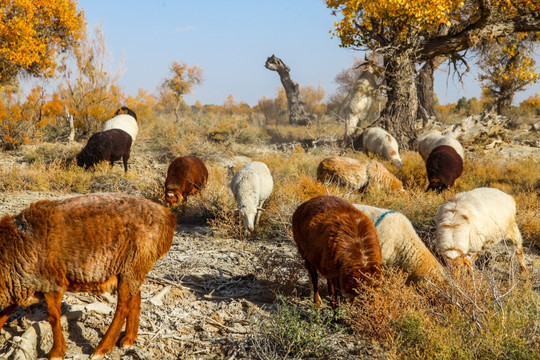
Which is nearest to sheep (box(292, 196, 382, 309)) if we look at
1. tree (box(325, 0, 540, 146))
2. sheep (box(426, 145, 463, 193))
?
sheep (box(426, 145, 463, 193))

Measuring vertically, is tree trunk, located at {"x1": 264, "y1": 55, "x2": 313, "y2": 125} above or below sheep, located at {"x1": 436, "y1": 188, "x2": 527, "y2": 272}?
above

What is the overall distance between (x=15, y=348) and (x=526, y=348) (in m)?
4.23

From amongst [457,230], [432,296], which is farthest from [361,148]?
[432,296]

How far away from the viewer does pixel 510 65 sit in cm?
2178

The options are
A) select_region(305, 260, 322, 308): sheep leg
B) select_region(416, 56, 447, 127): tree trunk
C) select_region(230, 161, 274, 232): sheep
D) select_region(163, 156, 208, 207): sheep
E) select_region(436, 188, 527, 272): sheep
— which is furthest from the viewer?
select_region(416, 56, 447, 127): tree trunk

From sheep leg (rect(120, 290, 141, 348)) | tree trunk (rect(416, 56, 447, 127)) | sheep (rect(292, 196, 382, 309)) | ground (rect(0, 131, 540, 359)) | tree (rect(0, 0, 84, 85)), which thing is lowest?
ground (rect(0, 131, 540, 359))

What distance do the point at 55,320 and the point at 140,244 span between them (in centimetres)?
93

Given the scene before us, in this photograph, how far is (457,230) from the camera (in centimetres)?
627

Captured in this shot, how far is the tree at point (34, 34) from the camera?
57.1 ft

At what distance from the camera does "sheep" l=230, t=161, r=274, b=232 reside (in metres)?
8.70

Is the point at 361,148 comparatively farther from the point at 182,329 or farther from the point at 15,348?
the point at 15,348

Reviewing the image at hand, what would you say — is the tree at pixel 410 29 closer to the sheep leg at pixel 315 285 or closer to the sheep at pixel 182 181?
the sheep at pixel 182 181

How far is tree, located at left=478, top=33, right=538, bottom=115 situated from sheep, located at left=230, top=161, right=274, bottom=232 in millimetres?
15364

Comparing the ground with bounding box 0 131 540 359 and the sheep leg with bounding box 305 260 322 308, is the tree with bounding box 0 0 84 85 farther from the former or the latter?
the sheep leg with bounding box 305 260 322 308
